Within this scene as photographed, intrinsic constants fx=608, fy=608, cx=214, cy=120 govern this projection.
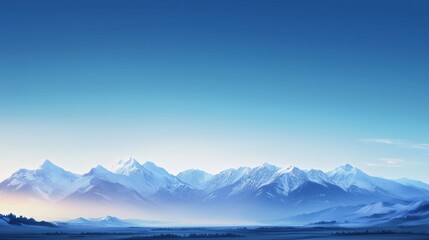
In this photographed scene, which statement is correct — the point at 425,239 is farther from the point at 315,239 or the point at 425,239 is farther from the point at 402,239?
the point at 315,239

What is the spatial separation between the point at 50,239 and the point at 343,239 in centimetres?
7343

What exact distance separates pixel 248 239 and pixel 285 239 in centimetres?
1108

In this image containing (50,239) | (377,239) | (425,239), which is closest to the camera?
(425,239)

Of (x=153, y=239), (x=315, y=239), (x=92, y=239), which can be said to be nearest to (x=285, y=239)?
(x=315, y=239)

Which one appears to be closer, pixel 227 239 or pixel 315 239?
pixel 315 239

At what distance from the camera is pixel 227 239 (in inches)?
6348

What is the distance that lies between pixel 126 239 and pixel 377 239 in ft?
203

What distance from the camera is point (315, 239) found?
149 metres

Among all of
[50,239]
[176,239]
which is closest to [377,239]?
[176,239]

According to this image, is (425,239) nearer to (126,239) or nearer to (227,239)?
(227,239)

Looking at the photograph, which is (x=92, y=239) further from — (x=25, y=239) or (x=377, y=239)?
(x=377, y=239)

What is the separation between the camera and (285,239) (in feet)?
499

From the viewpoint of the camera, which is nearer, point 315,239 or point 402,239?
point 402,239

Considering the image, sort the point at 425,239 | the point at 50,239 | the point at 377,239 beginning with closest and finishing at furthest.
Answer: the point at 425,239
the point at 377,239
the point at 50,239
